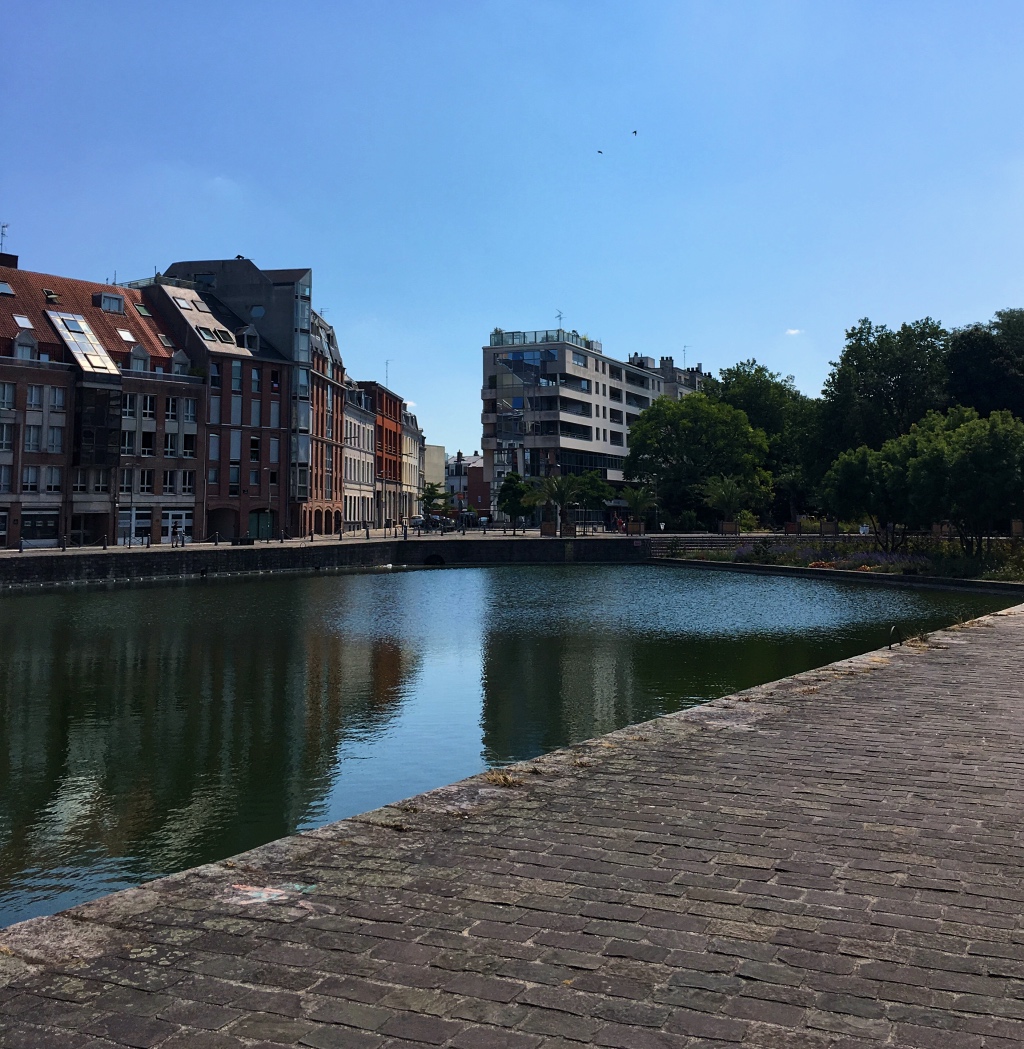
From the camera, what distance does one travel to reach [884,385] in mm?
84438

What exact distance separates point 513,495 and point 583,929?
9479 cm

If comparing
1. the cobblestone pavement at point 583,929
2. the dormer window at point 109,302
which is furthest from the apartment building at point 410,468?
the cobblestone pavement at point 583,929

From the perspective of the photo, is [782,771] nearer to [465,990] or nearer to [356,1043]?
[465,990]

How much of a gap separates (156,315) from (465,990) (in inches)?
3091

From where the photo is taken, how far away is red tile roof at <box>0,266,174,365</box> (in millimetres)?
65375

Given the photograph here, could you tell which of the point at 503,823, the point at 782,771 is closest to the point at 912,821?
the point at 782,771

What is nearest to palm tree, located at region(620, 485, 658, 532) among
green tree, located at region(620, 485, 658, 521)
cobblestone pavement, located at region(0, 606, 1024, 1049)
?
green tree, located at region(620, 485, 658, 521)

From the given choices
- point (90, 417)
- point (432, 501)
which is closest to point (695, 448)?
point (432, 501)

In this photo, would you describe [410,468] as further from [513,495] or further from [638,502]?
[638,502]

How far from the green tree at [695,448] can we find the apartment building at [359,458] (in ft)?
97.0

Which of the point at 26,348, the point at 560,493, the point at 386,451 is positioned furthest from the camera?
the point at 386,451

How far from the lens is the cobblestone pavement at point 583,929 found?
4.33m

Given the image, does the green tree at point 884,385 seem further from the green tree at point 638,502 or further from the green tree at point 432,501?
the green tree at point 432,501

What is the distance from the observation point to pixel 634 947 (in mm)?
5125
